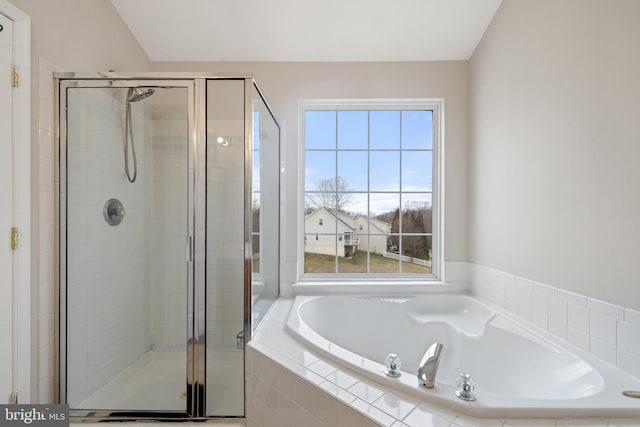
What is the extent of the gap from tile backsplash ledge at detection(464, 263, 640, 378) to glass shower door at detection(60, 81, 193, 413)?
179 centimetres

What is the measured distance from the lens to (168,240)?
1732 mm

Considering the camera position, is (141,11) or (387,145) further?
(387,145)

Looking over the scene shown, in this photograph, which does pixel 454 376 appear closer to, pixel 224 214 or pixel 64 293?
pixel 224 214

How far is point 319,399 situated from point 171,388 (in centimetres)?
94

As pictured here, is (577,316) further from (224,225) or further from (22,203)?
(22,203)

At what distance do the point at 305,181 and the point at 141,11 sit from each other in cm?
152

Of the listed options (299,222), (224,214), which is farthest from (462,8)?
(224,214)

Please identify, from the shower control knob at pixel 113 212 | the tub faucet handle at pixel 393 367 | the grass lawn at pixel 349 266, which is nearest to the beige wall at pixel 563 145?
the grass lawn at pixel 349 266

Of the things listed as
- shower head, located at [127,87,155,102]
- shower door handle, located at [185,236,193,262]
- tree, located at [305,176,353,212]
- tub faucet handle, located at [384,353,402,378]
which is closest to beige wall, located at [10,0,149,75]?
shower head, located at [127,87,155,102]

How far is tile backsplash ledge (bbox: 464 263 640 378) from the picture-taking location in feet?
3.73

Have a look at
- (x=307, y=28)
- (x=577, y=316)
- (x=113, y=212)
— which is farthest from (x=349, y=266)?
(x=307, y=28)

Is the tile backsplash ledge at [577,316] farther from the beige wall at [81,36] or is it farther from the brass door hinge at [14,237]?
the beige wall at [81,36]

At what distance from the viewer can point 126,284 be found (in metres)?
1.83

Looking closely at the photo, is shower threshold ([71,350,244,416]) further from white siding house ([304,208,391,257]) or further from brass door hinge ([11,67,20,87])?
brass door hinge ([11,67,20,87])
